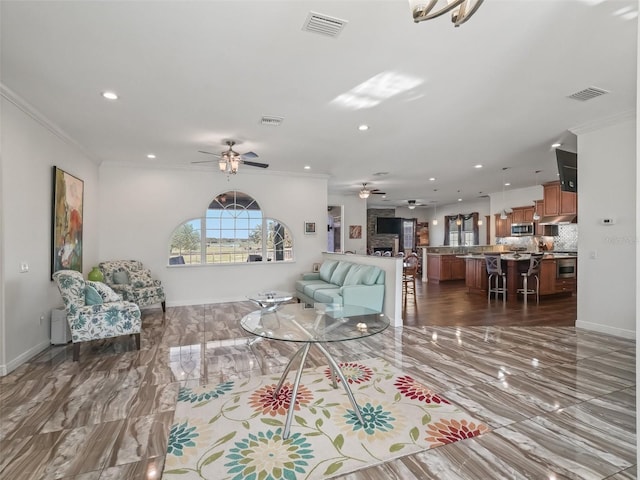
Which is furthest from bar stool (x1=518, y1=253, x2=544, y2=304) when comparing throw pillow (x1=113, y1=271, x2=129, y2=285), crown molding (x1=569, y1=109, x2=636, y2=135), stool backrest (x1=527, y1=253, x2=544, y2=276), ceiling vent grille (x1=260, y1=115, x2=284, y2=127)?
throw pillow (x1=113, y1=271, x2=129, y2=285)

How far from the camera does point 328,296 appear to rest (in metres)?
5.23

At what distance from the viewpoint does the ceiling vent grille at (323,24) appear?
2236 millimetres

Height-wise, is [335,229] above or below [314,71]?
below

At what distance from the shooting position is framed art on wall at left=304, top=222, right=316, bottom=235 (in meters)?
7.56

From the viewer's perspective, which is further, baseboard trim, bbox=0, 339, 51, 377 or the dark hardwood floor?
the dark hardwood floor

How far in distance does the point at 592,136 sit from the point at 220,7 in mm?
5038

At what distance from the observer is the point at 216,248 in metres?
6.95

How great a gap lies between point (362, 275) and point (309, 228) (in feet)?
8.21

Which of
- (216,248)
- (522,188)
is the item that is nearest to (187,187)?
(216,248)

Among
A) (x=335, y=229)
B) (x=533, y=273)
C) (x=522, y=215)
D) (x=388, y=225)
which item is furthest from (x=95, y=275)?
(x=388, y=225)

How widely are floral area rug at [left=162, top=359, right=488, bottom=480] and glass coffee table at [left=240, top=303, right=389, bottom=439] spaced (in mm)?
151

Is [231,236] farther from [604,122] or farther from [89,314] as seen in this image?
[604,122]

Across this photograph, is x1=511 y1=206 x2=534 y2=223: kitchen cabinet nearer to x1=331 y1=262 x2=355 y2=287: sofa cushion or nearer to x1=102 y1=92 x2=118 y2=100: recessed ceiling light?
x1=331 y1=262 x2=355 y2=287: sofa cushion

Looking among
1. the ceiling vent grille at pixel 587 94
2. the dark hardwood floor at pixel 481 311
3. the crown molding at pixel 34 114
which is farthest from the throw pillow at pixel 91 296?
the ceiling vent grille at pixel 587 94
